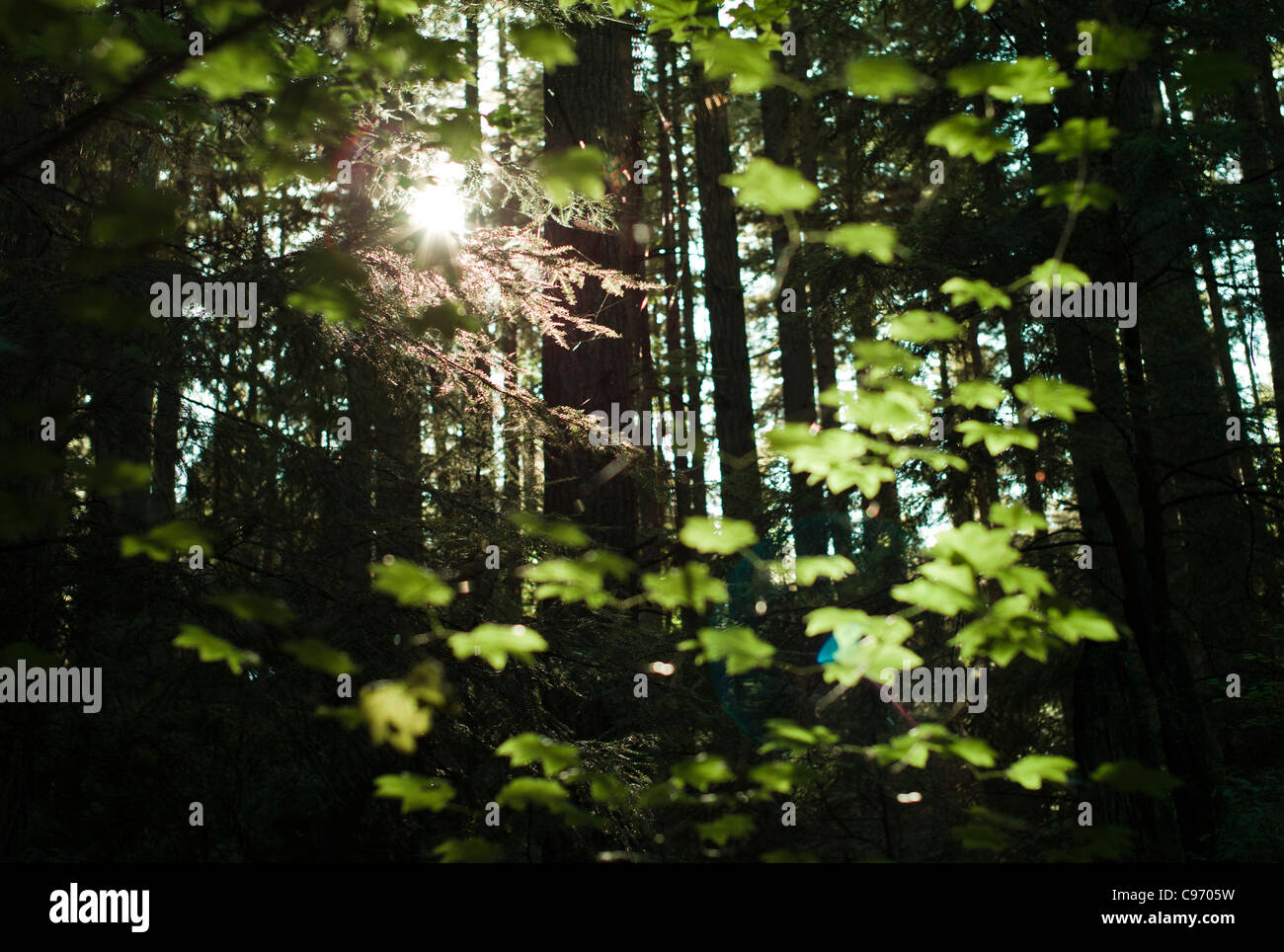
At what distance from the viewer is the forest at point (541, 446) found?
2.62m

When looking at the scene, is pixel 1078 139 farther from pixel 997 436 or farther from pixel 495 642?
pixel 495 642

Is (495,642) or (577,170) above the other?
(577,170)

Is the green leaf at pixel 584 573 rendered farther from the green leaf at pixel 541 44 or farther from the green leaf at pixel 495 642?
the green leaf at pixel 541 44

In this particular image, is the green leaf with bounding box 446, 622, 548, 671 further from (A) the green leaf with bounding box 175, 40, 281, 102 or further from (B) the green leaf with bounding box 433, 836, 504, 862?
(A) the green leaf with bounding box 175, 40, 281, 102

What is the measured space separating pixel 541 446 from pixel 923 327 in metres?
3.65

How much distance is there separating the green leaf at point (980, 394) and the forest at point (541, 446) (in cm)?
2

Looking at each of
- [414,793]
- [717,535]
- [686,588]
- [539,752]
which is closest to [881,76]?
[717,535]

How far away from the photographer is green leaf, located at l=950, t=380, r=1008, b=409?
9.95 ft

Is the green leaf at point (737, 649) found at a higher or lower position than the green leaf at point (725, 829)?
higher

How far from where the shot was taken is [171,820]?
406 cm

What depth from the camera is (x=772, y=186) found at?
8.35 feet

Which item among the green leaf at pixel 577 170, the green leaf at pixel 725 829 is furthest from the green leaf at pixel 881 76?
the green leaf at pixel 725 829

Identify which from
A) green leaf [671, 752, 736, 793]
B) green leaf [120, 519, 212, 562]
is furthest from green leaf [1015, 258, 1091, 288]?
green leaf [120, 519, 212, 562]
